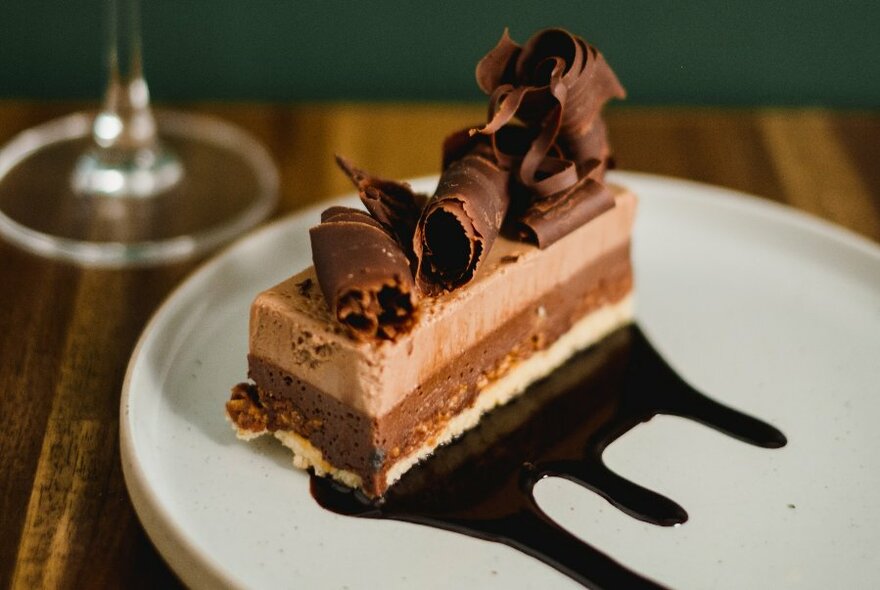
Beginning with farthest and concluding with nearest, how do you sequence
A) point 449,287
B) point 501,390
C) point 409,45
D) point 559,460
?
point 409,45 < point 501,390 < point 559,460 < point 449,287

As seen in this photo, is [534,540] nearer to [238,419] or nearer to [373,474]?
[373,474]

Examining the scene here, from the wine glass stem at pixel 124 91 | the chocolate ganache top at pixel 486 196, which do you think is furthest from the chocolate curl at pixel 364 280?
the wine glass stem at pixel 124 91

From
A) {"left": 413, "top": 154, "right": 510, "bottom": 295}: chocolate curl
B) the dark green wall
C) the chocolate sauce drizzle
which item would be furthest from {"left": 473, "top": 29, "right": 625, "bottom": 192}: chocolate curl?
the dark green wall

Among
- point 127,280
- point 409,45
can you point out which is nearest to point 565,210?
point 127,280

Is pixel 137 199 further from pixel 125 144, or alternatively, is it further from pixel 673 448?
pixel 673 448

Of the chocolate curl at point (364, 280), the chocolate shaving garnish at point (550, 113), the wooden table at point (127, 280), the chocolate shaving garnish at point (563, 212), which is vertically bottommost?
the wooden table at point (127, 280)

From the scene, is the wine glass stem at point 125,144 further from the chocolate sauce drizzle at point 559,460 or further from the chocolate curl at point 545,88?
the chocolate sauce drizzle at point 559,460
